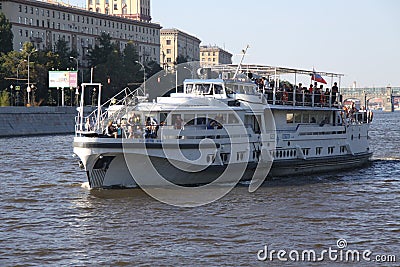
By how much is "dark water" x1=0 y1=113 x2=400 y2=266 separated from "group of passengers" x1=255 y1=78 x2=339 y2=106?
4.05m

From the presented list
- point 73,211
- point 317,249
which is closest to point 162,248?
point 317,249

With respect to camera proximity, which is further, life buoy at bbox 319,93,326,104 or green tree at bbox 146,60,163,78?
green tree at bbox 146,60,163,78

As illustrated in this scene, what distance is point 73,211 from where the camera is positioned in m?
28.7

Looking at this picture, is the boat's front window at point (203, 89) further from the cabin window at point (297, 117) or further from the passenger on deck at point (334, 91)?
the passenger on deck at point (334, 91)

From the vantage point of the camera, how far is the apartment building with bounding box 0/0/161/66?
126 m

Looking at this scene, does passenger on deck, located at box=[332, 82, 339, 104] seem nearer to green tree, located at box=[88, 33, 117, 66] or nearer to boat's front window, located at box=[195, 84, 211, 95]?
boat's front window, located at box=[195, 84, 211, 95]

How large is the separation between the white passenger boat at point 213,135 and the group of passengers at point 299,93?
0.06 m

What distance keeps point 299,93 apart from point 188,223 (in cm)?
1571

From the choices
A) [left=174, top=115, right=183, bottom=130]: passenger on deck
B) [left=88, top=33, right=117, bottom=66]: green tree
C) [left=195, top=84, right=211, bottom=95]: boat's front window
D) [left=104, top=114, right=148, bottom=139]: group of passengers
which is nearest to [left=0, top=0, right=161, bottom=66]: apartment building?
[left=88, top=33, right=117, bottom=66]: green tree

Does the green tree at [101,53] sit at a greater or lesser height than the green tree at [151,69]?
greater

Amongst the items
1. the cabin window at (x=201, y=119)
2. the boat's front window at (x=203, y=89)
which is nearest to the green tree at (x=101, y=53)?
the boat's front window at (x=203, y=89)

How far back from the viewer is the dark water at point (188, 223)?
22375 mm

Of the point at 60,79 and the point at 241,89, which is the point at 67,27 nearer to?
the point at 60,79

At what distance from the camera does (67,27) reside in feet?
460
